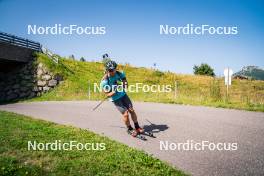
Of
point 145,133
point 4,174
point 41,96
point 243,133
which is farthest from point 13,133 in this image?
point 41,96

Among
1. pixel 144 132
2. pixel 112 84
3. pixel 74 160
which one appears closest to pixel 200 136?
pixel 144 132

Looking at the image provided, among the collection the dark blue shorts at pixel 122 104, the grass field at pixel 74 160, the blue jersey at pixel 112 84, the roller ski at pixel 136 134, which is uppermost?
the blue jersey at pixel 112 84

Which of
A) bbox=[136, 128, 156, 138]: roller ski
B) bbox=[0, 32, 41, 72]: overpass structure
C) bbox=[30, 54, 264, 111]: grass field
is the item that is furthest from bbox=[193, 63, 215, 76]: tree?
bbox=[136, 128, 156, 138]: roller ski

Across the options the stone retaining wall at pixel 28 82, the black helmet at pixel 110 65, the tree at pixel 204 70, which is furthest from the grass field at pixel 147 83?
the tree at pixel 204 70

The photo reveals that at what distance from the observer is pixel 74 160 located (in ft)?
19.1

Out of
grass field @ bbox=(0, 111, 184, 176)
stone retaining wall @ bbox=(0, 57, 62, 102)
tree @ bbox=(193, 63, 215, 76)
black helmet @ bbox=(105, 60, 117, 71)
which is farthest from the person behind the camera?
tree @ bbox=(193, 63, 215, 76)

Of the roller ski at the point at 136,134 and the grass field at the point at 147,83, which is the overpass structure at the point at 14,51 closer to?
the grass field at the point at 147,83

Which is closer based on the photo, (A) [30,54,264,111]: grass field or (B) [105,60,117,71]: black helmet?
(B) [105,60,117,71]: black helmet

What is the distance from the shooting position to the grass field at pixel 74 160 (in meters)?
5.22

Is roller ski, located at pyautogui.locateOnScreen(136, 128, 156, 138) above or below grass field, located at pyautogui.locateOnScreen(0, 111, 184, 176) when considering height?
above

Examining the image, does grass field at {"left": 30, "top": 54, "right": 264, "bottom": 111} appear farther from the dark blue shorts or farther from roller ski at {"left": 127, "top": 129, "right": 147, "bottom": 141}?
the dark blue shorts

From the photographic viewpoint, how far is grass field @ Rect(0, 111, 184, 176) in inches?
205

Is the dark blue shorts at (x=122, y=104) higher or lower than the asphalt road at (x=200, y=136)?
higher

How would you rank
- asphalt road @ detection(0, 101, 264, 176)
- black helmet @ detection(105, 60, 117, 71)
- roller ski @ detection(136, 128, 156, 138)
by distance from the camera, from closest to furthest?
asphalt road @ detection(0, 101, 264, 176) < black helmet @ detection(105, 60, 117, 71) < roller ski @ detection(136, 128, 156, 138)
